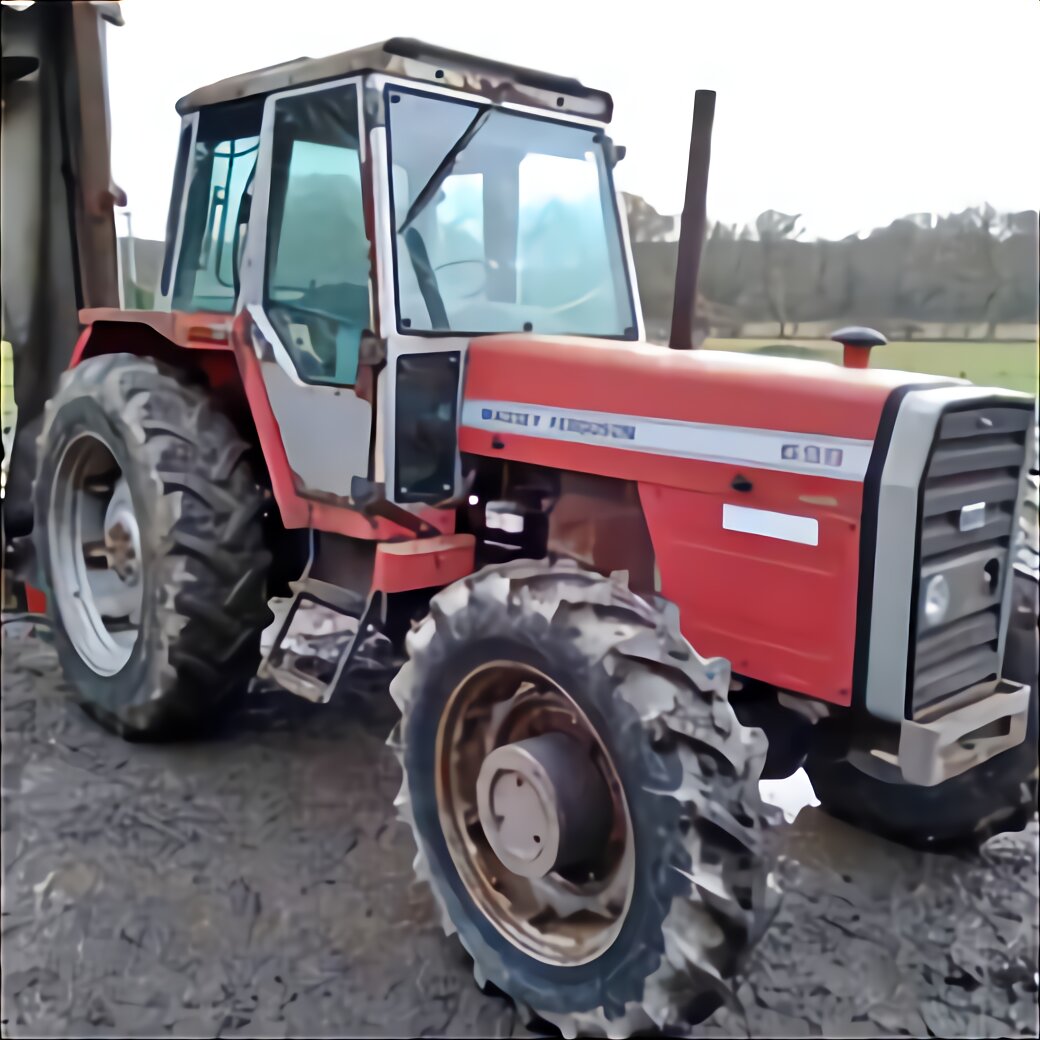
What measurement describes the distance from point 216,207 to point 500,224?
0.85 metres

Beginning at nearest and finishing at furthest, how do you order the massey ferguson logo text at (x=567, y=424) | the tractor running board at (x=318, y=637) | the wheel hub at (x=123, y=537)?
the massey ferguson logo text at (x=567, y=424), the tractor running board at (x=318, y=637), the wheel hub at (x=123, y=537)

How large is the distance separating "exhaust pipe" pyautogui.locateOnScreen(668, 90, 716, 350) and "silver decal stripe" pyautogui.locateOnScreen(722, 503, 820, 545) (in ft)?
2.42

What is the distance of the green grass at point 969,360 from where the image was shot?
1.61m

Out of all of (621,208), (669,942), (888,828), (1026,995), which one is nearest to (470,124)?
(621,208)

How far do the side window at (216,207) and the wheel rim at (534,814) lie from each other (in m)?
1.23

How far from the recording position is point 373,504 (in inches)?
76.5

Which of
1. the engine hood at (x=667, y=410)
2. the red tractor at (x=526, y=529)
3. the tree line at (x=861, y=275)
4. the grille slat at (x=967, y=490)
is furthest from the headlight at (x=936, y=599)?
the tree line at (x=861, y=275)

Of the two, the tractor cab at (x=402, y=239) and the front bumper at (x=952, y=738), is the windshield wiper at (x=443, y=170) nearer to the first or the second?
the tractor cab at (x=402, y=239)

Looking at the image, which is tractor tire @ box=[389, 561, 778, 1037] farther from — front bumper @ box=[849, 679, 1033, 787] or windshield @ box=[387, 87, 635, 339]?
windshield @ box=[387, 87, 635, 339]

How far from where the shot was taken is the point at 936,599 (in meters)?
1.50

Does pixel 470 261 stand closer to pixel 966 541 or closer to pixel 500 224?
pixel 500 224

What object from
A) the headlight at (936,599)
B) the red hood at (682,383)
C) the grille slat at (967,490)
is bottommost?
the headlight at (936,599)

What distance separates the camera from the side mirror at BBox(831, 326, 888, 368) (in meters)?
1.53

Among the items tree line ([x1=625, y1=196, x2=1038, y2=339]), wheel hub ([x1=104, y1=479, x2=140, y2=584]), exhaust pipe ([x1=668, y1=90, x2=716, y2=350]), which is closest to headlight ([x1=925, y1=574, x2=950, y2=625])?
tree line ([x1=625, y1=196, x2=1038, y2=339])
